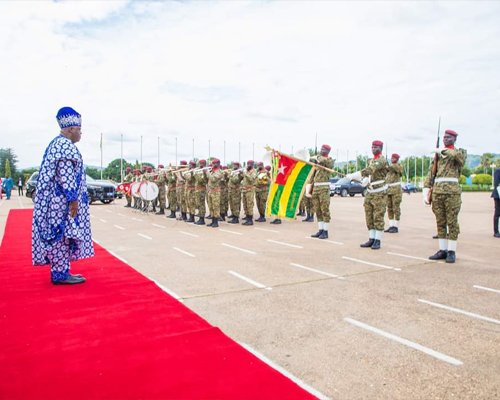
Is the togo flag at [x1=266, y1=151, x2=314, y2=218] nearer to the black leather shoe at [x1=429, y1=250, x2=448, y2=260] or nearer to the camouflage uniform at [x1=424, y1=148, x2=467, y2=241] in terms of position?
the camouflage uniform at [x1=424, y1=148, x2=467, y2=241]

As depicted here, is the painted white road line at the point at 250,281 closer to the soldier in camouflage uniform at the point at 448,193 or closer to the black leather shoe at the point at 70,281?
the black leather shoe at the point at 70,281

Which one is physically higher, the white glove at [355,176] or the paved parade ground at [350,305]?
the white glove at [355,176]

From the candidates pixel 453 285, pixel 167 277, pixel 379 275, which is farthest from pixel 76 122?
pixel 453 285

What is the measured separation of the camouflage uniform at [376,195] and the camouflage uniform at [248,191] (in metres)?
5.46

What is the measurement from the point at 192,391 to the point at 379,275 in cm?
416

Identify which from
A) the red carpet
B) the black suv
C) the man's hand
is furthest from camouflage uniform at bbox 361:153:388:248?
the black suv

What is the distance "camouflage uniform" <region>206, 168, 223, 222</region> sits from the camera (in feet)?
42.9

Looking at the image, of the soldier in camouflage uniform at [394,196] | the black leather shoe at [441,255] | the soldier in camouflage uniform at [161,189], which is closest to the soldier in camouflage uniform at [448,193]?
the black leather shoe at [441,255]

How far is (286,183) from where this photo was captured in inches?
375

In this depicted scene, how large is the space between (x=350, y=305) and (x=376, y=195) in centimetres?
442

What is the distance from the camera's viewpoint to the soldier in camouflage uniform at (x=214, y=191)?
13.1 metres

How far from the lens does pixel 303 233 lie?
1134cm

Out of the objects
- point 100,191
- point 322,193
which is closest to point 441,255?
point 322,193

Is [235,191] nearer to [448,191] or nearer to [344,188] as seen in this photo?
[448,191]
